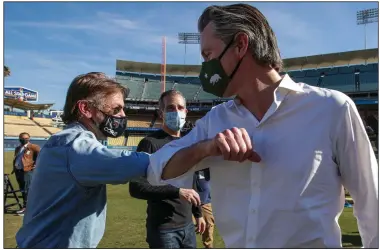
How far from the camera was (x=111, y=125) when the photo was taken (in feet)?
7.46

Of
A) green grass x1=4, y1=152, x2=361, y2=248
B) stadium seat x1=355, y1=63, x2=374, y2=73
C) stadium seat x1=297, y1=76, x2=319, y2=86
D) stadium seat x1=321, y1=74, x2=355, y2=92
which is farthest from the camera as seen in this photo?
stadium seat x1=297, y1=76, x2=319, y2=86

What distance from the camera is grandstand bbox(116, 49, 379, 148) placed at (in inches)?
1634

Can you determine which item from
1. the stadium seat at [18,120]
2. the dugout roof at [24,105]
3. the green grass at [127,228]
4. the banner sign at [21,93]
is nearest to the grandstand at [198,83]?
the stadium seat at [18,120]

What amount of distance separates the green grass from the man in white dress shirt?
5131 mm

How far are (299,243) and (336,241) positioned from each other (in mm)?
145

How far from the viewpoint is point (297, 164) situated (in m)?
1.42

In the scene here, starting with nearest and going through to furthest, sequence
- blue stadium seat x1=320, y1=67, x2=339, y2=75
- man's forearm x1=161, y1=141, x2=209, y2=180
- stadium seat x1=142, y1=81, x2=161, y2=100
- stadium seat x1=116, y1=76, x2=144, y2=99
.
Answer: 1. man's forearm x1=161, y1=141, x2=209, y2=180
2. blue stadium seat x1=320, y1=67, x2=339, y2=75
3. stadium seat x1=116, y1=76, x2=144, y2=99
4. stadium seat x1=142, y1=81, x2=161, y2=100

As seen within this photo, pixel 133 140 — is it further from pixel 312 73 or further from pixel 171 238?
pixel 171 238

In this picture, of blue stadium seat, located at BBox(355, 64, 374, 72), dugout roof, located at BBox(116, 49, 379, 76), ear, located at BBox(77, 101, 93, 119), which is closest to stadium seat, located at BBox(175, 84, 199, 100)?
dugout roof, located at BBox(116, 49, 379, 76)

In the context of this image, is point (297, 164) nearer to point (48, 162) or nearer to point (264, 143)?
point (264, 143)

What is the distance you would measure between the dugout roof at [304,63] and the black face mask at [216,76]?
38.5m

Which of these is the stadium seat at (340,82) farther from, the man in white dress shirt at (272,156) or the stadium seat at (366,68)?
the man in white dress shirt at (272,156)

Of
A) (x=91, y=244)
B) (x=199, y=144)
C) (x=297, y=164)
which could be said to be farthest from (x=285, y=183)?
(x=91, y=244)

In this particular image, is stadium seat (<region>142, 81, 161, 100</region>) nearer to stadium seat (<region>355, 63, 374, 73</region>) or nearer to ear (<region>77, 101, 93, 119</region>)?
stadium seat (<region>355, 63, 374, 73</region>)
